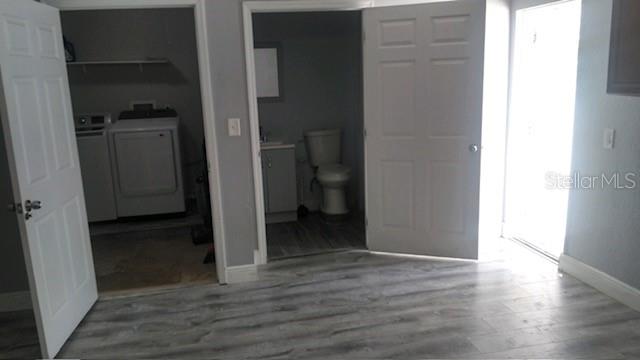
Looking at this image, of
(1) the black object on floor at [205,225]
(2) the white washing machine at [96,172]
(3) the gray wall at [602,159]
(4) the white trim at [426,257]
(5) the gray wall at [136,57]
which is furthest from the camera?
(5) the gray wall at [136,57]

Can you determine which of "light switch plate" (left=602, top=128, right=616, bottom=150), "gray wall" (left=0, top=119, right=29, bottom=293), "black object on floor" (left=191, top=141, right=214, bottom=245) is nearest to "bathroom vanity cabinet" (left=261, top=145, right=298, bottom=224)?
"black object on floor" (left=191, top=141, right=214, bottom=245)

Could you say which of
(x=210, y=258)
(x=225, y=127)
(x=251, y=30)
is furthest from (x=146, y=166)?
(x=251, y=30)

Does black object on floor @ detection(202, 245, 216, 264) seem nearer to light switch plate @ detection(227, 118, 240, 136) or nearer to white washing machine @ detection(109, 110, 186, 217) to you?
light switch plate @ detection(227, 118, 240, 136)

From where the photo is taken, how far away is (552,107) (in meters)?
3.78

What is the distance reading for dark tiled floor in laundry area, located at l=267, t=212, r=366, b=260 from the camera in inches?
166

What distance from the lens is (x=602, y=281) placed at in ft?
10.4

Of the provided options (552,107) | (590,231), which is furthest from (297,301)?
(552,107)

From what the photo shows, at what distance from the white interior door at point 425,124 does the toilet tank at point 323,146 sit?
1.31m

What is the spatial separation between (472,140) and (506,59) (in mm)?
821

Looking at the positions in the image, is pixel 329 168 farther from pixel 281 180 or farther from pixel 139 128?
pixel 139 128

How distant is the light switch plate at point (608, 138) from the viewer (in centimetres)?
300

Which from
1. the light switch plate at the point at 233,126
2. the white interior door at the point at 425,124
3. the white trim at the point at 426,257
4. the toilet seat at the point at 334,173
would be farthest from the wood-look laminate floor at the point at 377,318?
the toilet seat at the point at 334,173

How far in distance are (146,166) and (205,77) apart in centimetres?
205

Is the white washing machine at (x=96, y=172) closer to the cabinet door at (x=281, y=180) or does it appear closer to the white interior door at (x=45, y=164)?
the cabinet door at (x=281, y=180)
